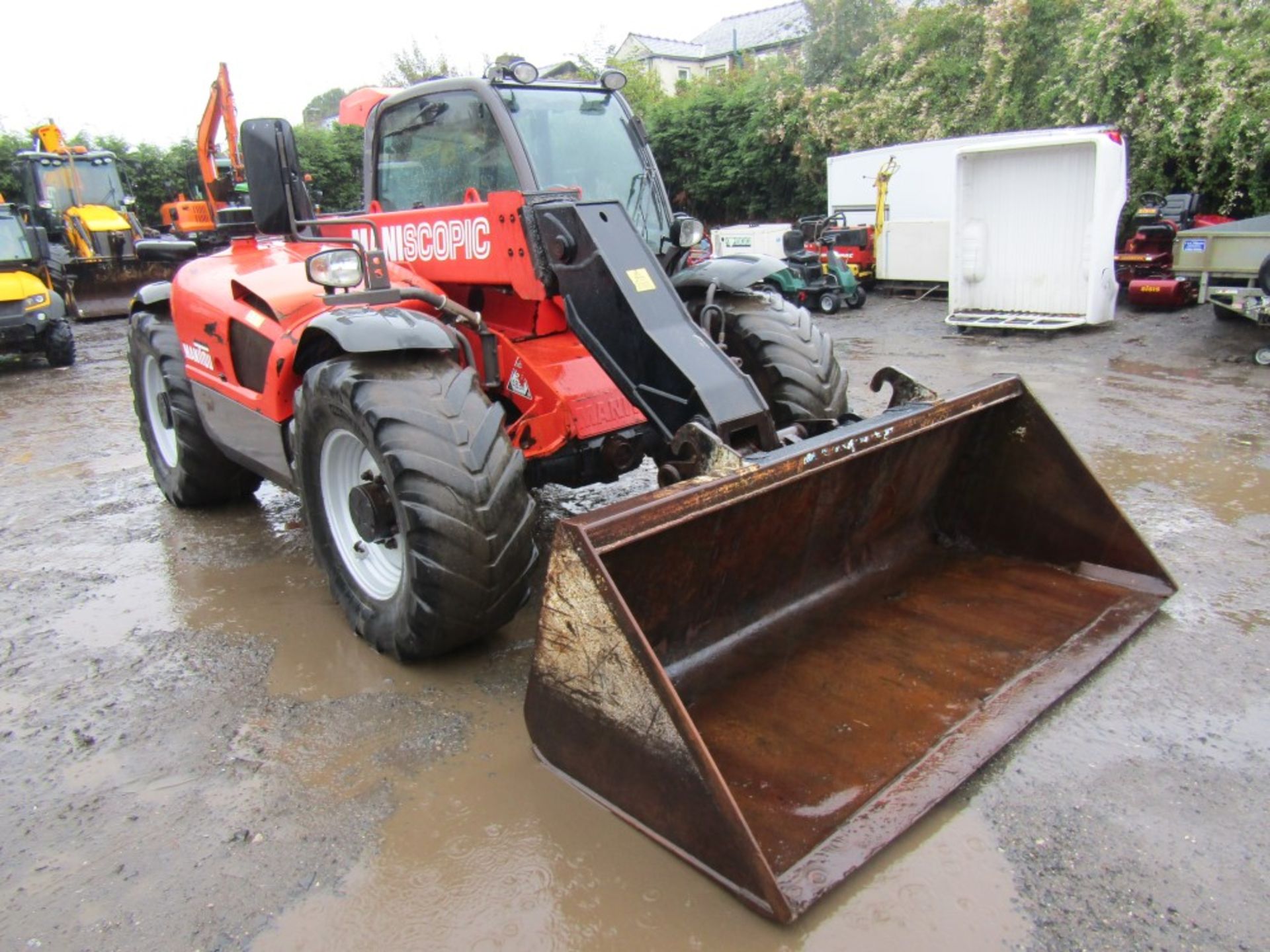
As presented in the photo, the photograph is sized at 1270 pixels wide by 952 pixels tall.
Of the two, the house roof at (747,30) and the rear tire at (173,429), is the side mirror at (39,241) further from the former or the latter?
the house roof at (747,30)

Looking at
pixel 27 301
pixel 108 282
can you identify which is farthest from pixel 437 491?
pixel 108 282

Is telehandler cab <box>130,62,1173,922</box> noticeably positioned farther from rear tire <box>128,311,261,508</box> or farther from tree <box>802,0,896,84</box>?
tree <box>802,0,896,84</box>

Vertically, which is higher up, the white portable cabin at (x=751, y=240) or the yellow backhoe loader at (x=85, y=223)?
the yellow backhoe loader at (x=85, y=223)

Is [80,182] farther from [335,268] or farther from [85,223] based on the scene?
[335,268]

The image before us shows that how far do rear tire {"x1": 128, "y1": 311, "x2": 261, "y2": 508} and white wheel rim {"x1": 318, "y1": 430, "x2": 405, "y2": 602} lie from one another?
1.57 meters

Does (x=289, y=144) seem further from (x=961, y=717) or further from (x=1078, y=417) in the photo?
(x=1078, y=417)

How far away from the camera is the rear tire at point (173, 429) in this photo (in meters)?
5.03

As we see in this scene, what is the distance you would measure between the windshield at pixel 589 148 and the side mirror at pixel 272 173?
3.25 feet

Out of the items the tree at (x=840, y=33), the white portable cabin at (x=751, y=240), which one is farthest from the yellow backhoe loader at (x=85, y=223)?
the tree at (x=840, y=33)

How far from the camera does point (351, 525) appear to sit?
3742 mm

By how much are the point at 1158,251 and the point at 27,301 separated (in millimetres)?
13458

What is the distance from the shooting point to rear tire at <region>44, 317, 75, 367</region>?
11047 millimetres

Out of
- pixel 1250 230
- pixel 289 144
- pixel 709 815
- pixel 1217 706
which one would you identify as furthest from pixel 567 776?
pixel 1250 230

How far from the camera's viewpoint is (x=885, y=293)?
1449 cm
